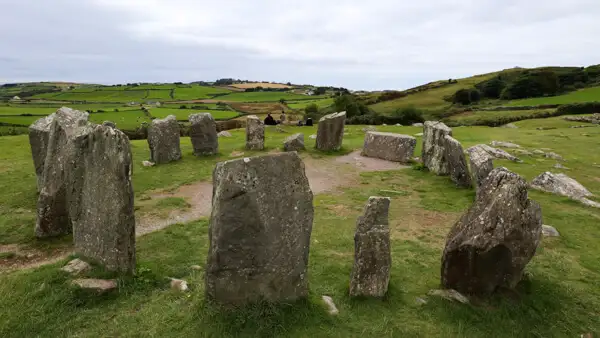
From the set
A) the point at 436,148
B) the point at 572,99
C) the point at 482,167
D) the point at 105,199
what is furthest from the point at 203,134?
the point at 572,99

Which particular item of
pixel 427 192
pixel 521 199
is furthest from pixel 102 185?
pixel 427 192

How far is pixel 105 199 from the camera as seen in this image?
30.6ft

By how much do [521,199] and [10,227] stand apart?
14.8 meters

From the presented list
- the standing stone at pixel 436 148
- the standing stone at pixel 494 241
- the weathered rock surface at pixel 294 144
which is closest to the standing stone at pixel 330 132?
the weathered rock surface at pixel 294 144

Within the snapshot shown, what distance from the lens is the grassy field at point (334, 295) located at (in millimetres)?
7621

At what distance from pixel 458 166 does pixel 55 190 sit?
16.1 metres

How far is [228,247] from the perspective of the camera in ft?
25.0

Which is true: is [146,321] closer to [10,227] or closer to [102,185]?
[102,185]

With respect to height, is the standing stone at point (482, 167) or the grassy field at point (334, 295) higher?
the standing stone at point (482, 167)

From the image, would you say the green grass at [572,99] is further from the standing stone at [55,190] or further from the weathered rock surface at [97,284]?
the weathered rock surface at [97,284]

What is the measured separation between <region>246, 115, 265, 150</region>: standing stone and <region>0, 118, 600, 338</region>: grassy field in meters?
11.8

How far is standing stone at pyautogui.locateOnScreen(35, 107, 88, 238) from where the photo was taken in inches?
468

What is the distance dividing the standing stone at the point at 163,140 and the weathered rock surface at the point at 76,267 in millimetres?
14294

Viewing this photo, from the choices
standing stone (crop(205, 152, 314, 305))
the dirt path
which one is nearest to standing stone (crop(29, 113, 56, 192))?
the dirt path
